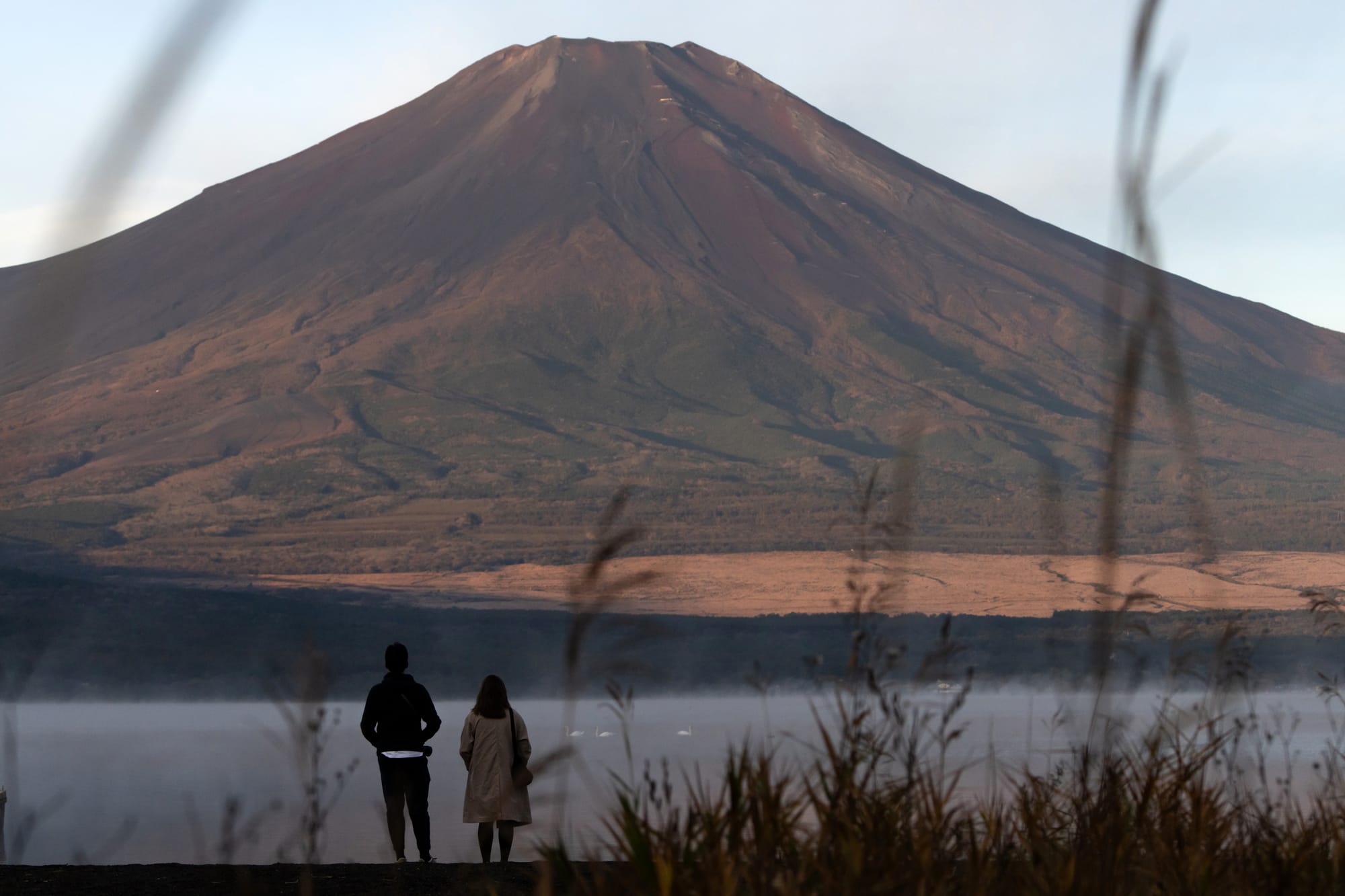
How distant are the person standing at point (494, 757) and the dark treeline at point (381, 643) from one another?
3807 centimetres

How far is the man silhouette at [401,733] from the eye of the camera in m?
7.06

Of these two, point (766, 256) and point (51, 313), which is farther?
point (766, 256)

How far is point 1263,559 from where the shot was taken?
228 ft

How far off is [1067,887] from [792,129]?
139693 millimetres

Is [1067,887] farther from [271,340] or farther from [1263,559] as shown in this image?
[271,340]

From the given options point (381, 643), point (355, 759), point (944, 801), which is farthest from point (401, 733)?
point (381, 643)

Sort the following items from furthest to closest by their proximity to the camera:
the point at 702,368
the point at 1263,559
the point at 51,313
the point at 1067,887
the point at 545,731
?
the point at 702,368 → the point at 1263,559 → the point at 545,731 → the point at 1067,887 → the point at 51,313

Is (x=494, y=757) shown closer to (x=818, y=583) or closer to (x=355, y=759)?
(x=355, y=759)

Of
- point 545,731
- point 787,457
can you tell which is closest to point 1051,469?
point 545,731

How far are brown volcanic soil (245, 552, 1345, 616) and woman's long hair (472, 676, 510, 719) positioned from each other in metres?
50.9

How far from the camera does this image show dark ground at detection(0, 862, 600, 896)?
601 cm

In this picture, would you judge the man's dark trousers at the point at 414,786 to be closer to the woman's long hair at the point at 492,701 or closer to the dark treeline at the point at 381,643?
A: the woman's long hair at the point at 492,701

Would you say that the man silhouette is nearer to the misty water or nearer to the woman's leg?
the woman's leg

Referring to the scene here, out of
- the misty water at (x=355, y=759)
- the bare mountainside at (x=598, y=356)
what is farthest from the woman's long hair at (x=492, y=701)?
the bare mountainside at (x=598, y=356)
